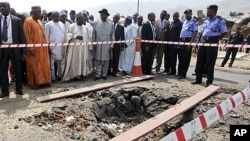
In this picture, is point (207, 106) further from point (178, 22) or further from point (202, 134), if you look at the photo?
point (178, 22)

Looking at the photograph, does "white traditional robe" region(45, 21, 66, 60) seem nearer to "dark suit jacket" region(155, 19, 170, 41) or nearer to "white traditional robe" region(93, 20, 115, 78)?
"white traditional robe" region(93, 20, 115, 78)

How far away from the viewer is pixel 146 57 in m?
8.66

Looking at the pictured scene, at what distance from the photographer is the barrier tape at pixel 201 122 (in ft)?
11.4

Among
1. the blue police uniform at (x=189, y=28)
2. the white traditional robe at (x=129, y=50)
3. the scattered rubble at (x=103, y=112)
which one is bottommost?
the scattered rubble at (x=103, y=112)

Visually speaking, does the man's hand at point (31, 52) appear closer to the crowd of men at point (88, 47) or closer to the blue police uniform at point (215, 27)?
the crowd of men at point (88, 47)

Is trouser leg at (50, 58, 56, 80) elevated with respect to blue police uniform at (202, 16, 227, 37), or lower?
lower

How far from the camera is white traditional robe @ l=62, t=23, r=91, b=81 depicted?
7.77 meters

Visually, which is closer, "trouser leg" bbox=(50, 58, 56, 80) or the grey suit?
the grey suit

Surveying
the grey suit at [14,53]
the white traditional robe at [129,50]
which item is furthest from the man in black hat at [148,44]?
the grey suit at [14,53]

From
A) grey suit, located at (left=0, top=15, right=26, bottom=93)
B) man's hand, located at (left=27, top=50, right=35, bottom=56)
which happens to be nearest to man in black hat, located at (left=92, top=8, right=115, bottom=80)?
man's hand, located at (left=27, top=50, right=35, bottom=56)

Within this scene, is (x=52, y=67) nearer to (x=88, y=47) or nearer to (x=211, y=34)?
(x=88, y=47)

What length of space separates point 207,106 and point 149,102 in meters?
1.17

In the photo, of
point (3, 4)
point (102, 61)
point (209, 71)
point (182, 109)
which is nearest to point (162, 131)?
point (182, 109)

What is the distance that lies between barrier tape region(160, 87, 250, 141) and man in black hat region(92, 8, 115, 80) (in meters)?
3.96
